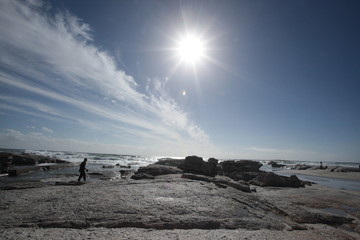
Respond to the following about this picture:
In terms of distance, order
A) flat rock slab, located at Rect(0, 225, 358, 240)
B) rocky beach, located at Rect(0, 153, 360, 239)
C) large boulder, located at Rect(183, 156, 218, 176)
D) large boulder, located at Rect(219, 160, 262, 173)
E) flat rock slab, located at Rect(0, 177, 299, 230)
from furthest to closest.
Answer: large boulder, located at Rect(219, 160, 262, 173) < large boulder, located at Rect(183, 156, 218, 176) < flat rock slab, located at Rect(0, 177, 299, 230) < rocky beach, located at Rect(0, 153, 360, 239) < flat rock slab, located at Rect(0, 225, 358, 240)

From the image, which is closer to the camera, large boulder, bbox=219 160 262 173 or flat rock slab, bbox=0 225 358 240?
flat rock slab, bbox=0 225 358 240

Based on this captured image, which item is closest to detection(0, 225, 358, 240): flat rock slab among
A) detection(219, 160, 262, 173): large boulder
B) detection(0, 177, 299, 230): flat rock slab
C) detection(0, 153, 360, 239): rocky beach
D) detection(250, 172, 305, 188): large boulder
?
detection(0, 153, 360, 239): rocky beach

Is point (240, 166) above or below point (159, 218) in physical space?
above

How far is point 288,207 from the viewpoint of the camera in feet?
45.9

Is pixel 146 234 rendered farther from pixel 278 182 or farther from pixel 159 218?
pixel 278 182

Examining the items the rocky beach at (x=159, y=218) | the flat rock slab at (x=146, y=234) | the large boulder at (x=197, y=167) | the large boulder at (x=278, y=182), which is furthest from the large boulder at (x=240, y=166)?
the flat rock slab at (x=146, y=234)

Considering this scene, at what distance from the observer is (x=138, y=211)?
9.18 m

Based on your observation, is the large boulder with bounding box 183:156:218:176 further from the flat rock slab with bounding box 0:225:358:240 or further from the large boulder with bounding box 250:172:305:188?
the flat rock slab with bounding box 0:225:358:240

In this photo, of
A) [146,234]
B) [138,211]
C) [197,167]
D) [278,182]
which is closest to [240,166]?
[278,182]

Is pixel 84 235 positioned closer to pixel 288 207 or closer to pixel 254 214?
pixel 254 214

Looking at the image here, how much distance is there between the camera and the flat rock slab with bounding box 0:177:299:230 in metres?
8.04

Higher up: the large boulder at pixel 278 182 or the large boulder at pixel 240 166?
the large boulder at pixel 240 166

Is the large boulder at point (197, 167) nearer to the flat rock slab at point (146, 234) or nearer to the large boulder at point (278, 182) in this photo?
the large boulder at point (278, 182)

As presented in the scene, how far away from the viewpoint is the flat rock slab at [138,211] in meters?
8.04
